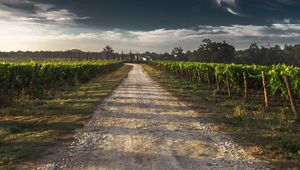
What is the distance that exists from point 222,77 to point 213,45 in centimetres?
9398

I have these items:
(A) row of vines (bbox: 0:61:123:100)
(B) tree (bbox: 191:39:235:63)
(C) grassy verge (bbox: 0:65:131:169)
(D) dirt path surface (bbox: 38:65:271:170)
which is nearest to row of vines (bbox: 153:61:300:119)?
(D) dirt path surface (bbox: 38:65:271:170)

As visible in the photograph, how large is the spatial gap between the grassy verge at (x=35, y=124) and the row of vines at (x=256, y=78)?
960 cm

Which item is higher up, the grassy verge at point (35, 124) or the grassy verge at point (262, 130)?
the grassy verge at point (35, 124)

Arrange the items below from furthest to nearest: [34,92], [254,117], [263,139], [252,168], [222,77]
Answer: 1. [222,77]
2. [34,92]
3. [254,117]
4. [263,139]
5. [252,168]

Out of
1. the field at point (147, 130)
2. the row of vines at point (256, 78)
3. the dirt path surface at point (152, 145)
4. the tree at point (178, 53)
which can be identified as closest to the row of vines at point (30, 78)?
the field at point (147, 130)

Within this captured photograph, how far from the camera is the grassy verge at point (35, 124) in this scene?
29.6 feet

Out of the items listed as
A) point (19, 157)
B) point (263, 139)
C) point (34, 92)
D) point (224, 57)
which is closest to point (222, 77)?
point (34, 92)

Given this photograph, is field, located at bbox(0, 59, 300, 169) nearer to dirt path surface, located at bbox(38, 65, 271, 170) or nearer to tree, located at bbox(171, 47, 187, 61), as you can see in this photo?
dirt path surface, located at bbox(38, 65, 271, 170)

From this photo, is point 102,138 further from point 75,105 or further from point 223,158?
point 75,105

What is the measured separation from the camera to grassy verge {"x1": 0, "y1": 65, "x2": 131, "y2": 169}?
9.01m

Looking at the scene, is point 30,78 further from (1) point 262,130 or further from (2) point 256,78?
(1) point 262,130

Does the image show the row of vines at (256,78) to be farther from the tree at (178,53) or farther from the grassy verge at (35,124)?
the tree at (178,53)

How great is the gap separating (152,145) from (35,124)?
5494mm

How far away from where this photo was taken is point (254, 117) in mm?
14938
